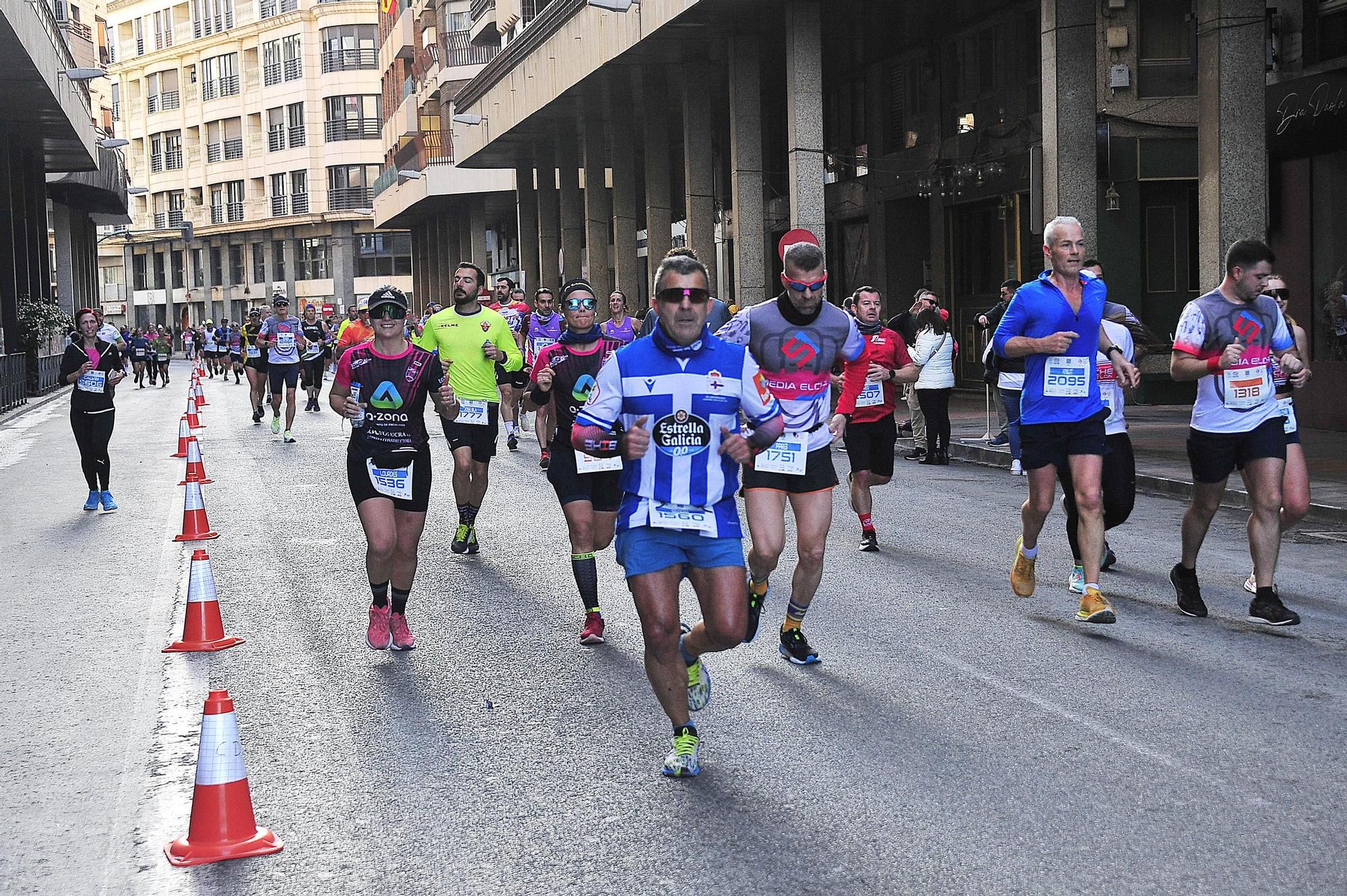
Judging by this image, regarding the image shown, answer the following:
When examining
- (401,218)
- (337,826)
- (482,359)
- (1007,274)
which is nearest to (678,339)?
(337,826)

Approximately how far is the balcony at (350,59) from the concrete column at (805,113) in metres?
67.4

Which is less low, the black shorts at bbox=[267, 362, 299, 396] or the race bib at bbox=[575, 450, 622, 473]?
the black shorts at bbox=[267, 362, 299, 396]

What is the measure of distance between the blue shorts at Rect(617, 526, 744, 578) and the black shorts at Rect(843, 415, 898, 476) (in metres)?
5.49

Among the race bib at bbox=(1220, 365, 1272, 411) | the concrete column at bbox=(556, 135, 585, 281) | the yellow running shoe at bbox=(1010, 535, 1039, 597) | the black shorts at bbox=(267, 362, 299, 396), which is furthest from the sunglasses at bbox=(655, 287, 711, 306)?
the concrete column at bbox=(556, 135, 585, 281)

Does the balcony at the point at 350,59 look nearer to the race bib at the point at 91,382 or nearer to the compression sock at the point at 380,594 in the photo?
the race bib at the point at 91,382

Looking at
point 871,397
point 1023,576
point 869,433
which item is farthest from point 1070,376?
point 869,433

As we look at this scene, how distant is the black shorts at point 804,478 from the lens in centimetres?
723

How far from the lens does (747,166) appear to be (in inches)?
1146

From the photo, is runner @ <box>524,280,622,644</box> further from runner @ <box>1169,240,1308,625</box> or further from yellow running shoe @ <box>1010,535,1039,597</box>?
runner @ <box>1169,240,1308,625</box>

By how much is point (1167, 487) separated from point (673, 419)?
10099 mm

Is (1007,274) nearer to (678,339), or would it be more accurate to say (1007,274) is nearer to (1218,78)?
(1218,78)

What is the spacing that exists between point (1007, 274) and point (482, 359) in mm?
18975

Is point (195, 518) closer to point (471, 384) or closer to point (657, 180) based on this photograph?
point (471, 384)

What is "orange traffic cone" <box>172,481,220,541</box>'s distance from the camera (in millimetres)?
12695
